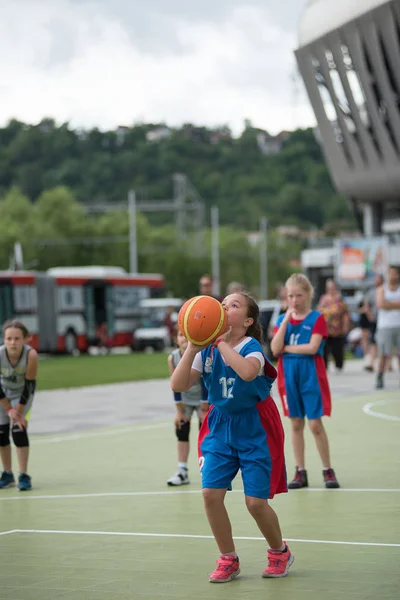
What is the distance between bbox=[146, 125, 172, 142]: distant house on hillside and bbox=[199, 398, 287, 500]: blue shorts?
152688 millimetres

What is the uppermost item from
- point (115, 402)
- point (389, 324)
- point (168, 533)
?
point (389, 324)

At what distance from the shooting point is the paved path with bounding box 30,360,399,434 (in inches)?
691

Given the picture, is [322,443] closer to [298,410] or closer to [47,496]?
[298,410]

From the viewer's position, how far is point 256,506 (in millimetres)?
6715

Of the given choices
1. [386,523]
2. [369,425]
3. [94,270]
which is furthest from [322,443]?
[94,270]

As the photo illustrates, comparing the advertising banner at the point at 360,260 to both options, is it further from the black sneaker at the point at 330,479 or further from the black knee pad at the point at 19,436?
the black sneaker at the point at 330,479

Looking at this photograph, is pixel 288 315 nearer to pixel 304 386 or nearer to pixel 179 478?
pixel 304 386

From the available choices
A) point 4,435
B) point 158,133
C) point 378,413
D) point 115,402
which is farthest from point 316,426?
point 158,133

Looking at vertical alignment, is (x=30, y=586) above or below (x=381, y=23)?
below

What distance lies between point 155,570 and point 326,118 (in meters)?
68.5

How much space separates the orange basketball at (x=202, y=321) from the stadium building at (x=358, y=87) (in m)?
60.2

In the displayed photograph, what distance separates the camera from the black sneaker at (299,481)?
10.5m

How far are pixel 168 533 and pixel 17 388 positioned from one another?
2991 millimetres

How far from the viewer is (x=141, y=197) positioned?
150375 mm
